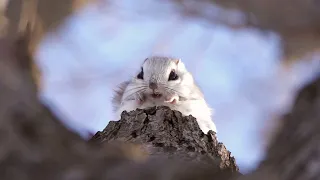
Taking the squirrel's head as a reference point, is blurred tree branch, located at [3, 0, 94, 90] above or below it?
below

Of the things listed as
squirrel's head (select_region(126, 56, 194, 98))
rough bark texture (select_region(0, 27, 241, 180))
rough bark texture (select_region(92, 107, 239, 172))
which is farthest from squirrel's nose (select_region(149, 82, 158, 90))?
rough bark texture (select_region(0, 27, 241, 180))

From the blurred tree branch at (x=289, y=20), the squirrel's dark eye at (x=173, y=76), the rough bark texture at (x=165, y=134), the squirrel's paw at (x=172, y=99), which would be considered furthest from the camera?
the squirrel's dark eye at (x=173, y=76)

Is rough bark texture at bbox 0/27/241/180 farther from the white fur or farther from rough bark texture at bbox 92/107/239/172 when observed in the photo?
the white fur

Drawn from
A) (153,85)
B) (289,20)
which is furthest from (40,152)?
(153,85)

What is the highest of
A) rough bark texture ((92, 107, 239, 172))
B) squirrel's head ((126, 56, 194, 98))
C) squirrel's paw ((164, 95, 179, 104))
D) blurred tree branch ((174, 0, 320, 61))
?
squirrel's head ((126, 56, 194, 98))

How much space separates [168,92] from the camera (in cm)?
281

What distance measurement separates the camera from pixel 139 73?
3.14m

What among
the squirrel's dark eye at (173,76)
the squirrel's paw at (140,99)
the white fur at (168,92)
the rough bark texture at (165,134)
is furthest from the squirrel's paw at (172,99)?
the rough bark texture at (165,134)

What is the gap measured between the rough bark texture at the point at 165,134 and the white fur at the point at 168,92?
0.88 meters

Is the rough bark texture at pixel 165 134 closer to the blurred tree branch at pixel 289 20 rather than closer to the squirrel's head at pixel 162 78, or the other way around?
the blurred tree branch at pixel 289 20

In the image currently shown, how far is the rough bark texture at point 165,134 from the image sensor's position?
1.56 metres

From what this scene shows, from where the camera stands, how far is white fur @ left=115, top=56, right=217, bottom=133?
9.09ft

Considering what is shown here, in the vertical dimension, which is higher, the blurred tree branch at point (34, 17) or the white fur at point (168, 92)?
the white fur at point (168, 92)

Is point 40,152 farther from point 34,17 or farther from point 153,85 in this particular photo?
point 153,85
